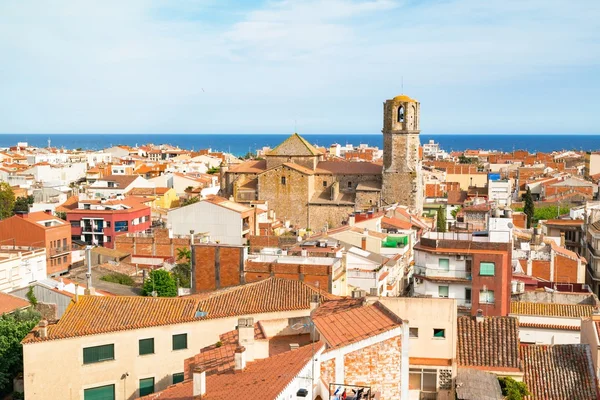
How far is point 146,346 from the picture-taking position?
1642 centimetres

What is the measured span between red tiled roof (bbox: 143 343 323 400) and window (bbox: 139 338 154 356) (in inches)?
212

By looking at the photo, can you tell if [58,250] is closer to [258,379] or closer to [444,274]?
[444,274]

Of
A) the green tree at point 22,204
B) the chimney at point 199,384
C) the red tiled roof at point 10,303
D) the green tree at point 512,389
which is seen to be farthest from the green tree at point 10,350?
the green tree at point 22,204

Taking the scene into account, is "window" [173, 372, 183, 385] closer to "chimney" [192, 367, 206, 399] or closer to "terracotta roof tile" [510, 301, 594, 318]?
"chimney" [192, 367, 206, 399]

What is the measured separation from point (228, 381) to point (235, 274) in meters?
12.8

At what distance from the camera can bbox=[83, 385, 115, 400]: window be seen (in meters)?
15.9

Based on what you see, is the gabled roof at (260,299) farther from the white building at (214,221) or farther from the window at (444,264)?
the white building at (214,221)

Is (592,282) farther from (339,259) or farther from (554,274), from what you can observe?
(339,259)

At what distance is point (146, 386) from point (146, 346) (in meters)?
0.94

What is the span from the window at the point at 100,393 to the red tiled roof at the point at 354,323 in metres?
6.68

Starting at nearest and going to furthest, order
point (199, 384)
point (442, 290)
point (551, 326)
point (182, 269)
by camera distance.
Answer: point (199, 384), point (551, 326), point (442, 290), point (182, 269)

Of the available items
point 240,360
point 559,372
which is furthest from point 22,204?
point 240,360

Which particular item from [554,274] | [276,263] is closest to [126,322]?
[276,263]

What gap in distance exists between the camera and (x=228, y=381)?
1016 centimetres
